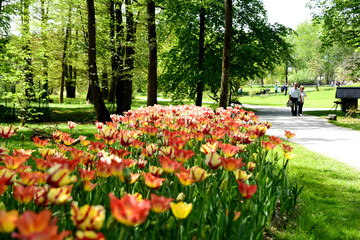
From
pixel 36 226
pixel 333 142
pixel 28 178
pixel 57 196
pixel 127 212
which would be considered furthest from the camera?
pixel 333 142

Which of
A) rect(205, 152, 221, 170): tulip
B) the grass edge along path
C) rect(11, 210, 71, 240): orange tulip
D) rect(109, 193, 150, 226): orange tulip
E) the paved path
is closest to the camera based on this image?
rect(11, 210, 71, 240): orange tulip

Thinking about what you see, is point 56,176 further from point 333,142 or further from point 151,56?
point 151,56

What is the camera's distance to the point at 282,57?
62.6 ft

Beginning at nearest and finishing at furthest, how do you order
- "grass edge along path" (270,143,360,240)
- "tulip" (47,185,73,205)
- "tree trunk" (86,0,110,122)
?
"tulip" (47,185,73,205), "grass edge along path" (270,143,360,240), "tree trunk" (86,0,110,122)

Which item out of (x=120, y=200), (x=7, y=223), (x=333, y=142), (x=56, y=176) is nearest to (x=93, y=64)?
(x=333, y=142)

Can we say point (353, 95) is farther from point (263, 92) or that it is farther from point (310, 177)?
point (263, 92)

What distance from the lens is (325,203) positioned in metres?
3.81

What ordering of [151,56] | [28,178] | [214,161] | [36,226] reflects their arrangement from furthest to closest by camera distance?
[151,56] < [214,161] < [28,178] < [36,226]

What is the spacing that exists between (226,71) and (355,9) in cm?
1199

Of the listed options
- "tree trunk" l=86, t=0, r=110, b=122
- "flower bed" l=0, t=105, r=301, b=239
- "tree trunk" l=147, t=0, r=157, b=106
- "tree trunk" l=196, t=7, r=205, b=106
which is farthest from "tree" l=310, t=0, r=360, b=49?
"flower bed" l=0, t=105, r=301, b=239

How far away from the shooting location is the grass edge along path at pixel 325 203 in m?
2.86

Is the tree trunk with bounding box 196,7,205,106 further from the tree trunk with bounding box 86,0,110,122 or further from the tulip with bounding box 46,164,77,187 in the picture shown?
the tulip with bounding box 46,164,77,187

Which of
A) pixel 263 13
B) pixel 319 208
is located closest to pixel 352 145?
pixel 319 208

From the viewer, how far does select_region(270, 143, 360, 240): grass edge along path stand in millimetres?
2861
